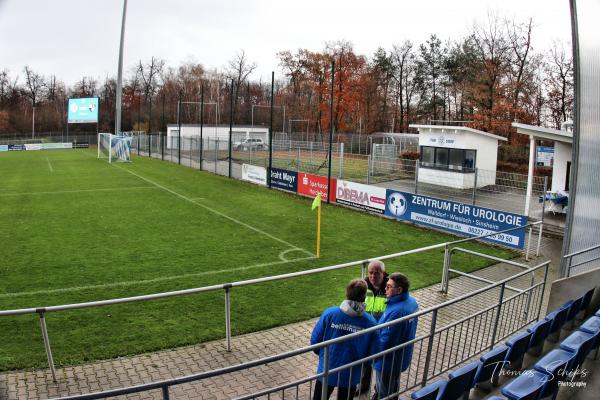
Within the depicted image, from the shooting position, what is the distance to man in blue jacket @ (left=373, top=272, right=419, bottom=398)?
510cm

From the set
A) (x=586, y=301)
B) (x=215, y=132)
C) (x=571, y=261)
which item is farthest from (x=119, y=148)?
(x=586, y=301)

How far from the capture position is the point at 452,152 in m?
25.5

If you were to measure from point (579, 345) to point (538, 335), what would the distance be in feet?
2.70

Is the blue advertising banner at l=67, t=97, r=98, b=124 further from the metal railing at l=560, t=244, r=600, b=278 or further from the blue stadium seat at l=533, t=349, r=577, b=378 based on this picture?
the blue stadium seat at l=533, t=349, r=577, b=378

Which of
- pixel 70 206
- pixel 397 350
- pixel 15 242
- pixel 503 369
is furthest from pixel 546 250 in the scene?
pixel 70 206

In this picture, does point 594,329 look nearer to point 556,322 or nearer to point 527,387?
point 556,322

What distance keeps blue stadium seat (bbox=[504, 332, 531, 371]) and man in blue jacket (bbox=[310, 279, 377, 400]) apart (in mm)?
1609

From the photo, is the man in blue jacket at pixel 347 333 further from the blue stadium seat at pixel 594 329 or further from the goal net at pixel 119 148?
the goal net at pixel 119 148

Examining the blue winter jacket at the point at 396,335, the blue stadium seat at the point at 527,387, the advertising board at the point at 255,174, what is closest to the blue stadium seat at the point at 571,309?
the blue stadium seat at the point at 527,387

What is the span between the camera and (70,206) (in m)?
19.7

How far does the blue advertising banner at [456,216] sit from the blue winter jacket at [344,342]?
9.85m

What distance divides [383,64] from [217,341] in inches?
2422

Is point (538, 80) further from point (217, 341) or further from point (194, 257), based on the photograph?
point (217, 341)

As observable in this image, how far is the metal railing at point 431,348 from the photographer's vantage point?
3.82 m
